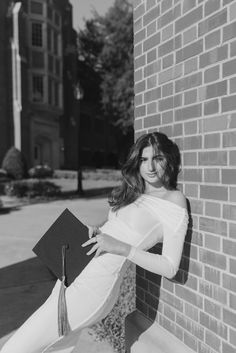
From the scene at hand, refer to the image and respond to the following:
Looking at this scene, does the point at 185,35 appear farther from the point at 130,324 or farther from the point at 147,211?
the point at 130,324

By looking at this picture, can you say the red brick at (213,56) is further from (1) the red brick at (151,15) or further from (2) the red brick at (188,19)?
(1) the red brick at (151,15)

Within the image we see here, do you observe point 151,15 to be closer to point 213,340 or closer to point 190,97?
point 190,97

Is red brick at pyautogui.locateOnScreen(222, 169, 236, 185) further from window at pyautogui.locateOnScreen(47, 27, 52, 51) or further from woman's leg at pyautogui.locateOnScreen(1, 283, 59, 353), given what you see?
window at pyautogui.locateOnScreen(47, 27, 52, 51)

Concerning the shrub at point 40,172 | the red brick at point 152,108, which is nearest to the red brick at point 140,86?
the red brick at point 152,108

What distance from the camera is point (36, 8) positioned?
30.8 m

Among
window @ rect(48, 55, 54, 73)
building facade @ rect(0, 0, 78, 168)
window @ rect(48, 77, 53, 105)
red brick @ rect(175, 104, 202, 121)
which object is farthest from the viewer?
window @ rect(48, 55, 54, 73)

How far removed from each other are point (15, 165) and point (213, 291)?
77.9ft

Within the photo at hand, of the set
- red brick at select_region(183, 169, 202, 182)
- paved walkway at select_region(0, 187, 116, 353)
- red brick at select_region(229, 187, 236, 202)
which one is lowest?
paved walkway at select_region(0, 187, 116, 353)

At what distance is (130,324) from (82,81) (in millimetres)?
37163

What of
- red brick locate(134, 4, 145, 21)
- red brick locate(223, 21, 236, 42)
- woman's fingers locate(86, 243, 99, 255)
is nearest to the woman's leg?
woman's fingers locate(86, 243, 99, 255)

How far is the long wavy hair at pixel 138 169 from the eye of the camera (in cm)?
234

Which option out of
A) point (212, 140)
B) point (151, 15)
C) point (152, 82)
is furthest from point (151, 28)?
point (212, 140)

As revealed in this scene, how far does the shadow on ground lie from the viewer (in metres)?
4.64

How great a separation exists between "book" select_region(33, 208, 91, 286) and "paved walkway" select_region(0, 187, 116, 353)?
5.80 ft
